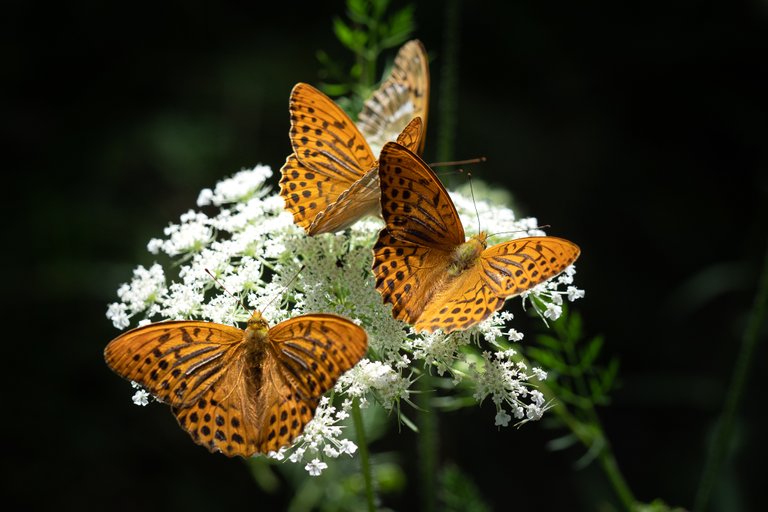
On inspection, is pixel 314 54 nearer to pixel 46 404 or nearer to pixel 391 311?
pixel 46 404

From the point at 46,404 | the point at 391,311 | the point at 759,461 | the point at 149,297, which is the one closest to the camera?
the point at 391,311

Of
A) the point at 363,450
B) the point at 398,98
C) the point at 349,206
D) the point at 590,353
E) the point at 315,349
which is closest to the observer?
the point at 315,349

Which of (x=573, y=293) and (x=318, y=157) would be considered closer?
(x=573, y=293)

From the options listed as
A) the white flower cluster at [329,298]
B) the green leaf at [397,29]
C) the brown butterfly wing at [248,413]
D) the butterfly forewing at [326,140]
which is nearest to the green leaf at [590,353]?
the white flower cluster at [329,298]

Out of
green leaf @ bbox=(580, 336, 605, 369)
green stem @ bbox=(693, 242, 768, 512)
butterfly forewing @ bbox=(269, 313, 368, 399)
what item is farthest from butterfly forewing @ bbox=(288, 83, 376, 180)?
green stem @ bbox=(693, 242, 768, 512)

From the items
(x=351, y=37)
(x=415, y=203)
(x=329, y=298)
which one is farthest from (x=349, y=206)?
(x=351, y=37)

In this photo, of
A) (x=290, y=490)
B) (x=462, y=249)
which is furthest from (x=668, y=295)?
(x=462, y=249)

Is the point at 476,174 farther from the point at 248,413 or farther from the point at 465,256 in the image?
the point at 248,413
